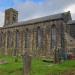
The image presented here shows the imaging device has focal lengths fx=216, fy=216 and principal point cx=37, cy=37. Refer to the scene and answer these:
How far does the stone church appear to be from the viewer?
1683 inches

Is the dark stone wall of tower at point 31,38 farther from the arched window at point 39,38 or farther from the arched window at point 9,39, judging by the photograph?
the arched window at point 39,38

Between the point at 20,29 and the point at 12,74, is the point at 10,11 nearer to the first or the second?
the point at 20,29

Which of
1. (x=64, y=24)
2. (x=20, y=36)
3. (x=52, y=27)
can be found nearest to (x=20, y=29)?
(x=20, y=36)

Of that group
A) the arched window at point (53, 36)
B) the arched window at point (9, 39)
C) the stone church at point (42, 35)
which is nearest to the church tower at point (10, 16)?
the stone church at point (42, 35)

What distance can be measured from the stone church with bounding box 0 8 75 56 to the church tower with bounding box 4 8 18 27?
531 cm

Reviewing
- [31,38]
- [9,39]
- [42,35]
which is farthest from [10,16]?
[42,35]

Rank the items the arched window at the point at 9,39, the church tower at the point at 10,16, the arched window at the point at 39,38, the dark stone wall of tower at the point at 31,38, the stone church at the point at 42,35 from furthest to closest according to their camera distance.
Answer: the church tower at the point at 10,16 < the arched window at the point at 9,39 < the arched window at the point at 39,38 < the dark stone wall of tower at the point at 31,38 < the stone church at the point at 42,35

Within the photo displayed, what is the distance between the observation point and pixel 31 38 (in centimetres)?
4962

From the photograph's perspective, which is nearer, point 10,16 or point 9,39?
point 9,39

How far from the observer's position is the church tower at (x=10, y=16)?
63.9 metres

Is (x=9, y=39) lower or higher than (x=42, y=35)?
lower

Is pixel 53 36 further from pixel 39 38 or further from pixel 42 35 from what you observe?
pixel 39 38

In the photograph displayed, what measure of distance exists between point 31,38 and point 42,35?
3.39m

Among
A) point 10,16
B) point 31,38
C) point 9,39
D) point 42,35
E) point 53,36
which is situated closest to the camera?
point 53,36
